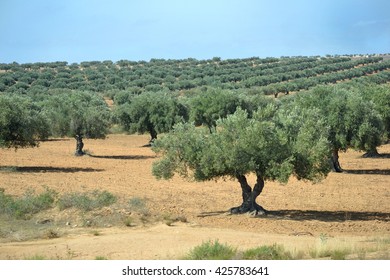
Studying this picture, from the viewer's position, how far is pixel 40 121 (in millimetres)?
40312

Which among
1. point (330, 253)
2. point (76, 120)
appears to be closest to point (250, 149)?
point (330, 253)

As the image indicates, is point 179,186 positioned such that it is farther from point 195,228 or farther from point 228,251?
point 228,251

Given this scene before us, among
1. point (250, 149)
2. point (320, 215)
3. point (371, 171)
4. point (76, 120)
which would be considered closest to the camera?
point (250, 149)

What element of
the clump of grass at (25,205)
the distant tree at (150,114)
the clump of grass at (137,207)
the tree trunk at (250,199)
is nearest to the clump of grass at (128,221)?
the clump of grass at (137,207)

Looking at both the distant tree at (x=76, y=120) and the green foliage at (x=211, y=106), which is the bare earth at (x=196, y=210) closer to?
the distant tree at (x=76, y=120)

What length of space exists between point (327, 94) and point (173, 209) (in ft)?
66.1

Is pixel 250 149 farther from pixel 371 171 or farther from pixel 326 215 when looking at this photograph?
pixel 371 171

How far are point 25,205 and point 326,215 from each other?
12886mm

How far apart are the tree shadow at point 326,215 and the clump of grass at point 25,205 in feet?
30.8

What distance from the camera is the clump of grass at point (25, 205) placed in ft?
→ 71.6

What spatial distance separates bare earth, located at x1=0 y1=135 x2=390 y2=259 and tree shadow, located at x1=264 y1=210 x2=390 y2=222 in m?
0.04

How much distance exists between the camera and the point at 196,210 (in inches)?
962

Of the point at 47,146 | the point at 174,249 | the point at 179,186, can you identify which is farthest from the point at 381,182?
the point at 47,146

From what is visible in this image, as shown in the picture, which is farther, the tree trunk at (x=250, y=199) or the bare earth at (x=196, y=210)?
the tree trunk at (x=250, y=199)
